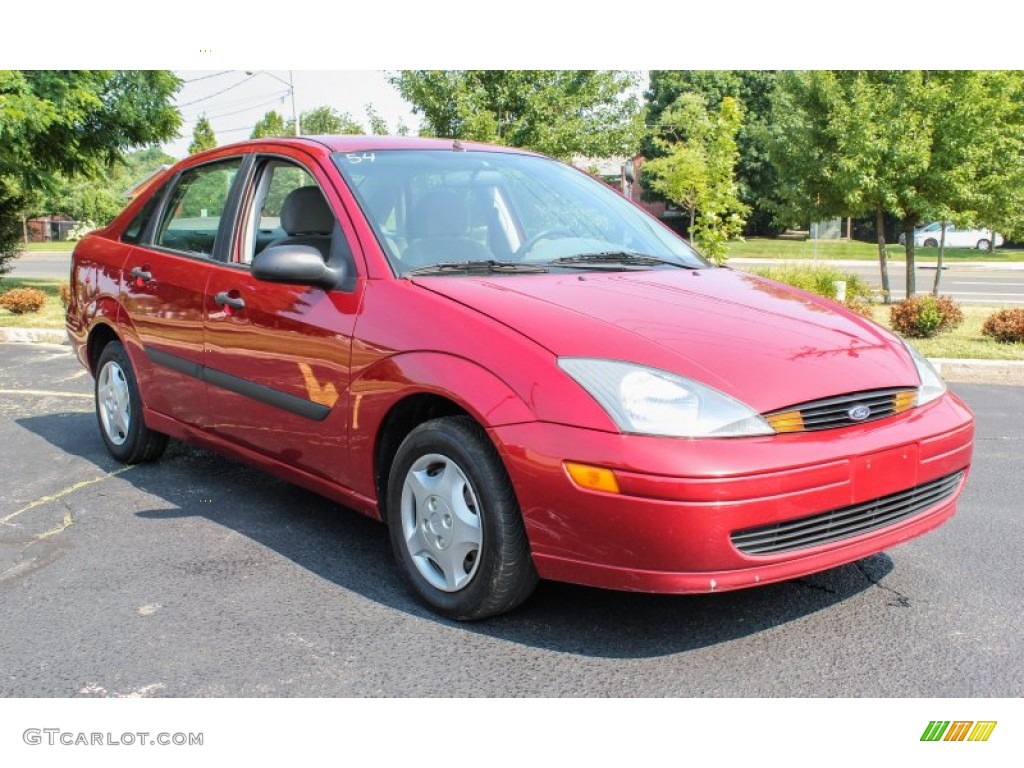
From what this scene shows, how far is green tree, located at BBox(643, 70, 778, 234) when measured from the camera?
49.3m

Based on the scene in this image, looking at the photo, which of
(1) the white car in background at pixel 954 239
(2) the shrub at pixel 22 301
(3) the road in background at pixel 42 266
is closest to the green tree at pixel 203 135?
(3) the road in background at pixel 42 266

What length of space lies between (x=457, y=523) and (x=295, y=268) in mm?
1152

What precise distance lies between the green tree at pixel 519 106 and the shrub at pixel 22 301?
8.92m

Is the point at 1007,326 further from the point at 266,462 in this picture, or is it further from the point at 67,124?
the point at 67,124

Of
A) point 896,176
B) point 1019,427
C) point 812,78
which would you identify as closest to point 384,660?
point 1019,427

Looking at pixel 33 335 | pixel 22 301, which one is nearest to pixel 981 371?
pixel 33 335

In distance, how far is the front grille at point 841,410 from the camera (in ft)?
9.88

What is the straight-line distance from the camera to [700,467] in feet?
9.35

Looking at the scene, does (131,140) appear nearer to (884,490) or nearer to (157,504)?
(157,504)

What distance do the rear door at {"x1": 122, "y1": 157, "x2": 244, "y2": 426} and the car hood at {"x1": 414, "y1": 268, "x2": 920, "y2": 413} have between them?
1.51 m

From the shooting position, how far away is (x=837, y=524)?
10.2ft

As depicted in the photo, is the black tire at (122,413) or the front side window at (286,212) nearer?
the front side window at (286,212)

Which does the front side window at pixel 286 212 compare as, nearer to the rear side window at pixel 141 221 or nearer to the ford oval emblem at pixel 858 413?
the rear side window at pixel 141 221
